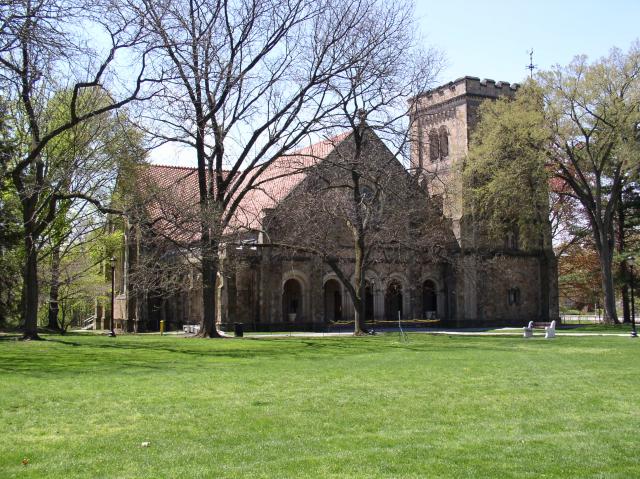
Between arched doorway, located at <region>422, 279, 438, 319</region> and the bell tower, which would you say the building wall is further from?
arched doorway, located at <region>422, 279, 438, 319</region>

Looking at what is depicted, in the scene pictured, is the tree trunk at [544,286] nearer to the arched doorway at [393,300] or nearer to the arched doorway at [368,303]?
the arched doorway at [393,300]

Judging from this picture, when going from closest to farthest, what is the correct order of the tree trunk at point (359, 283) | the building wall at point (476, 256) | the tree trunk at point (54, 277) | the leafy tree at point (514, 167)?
the tree trunk at point (359, 283)
the tree trunk at point (54, 277)
the leafy tree at point (514, 167)
the building wall at point (476, 256)

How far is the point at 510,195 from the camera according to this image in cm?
3969

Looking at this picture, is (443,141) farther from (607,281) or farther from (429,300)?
(607,281)

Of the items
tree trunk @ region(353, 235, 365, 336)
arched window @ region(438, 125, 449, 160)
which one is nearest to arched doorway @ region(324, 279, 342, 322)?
arched window @ region(438, 125, 449, 160)

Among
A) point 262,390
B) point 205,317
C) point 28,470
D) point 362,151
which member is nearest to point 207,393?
point 262,390

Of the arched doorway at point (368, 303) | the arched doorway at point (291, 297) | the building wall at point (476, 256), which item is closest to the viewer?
the arched doorway at point (291, 297)

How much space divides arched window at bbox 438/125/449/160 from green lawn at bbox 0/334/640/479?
103 feet

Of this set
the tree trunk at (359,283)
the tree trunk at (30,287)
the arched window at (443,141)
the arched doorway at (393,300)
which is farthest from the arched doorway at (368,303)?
the tree trunk at (30,287)

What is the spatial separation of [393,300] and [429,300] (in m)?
2.36

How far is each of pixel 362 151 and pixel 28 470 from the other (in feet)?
89.5

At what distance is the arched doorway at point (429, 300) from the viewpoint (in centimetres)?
4653

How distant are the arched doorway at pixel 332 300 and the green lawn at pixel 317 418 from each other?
27.3 meters

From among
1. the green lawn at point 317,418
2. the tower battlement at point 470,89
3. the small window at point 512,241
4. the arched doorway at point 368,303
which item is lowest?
the green lawn at point 317,418
